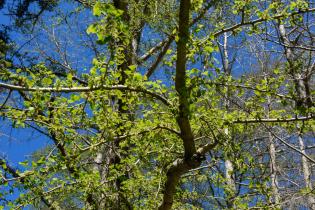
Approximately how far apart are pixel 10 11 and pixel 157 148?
4.08 m

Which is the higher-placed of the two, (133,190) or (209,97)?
(209,97)

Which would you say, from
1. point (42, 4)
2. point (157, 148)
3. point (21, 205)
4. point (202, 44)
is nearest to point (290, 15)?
point (202, 44)

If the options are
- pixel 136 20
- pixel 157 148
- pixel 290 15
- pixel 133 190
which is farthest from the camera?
pixel 136 20

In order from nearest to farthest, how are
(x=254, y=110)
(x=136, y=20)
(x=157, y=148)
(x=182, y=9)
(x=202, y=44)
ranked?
(x=182, y=9), (x=202, y=44), (x=254, y=110), (x=157, y=148), (x=136, y=20)

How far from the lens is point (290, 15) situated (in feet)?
12.1

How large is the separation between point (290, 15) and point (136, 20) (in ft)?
11.2

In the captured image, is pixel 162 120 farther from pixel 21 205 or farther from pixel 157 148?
pixel 21 205

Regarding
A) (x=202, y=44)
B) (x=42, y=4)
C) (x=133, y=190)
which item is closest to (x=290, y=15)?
(x=202, y=44)

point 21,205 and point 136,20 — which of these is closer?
point 21,205

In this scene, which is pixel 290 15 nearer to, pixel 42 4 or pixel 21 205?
Answer: pixel 21 205

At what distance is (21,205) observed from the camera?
429cm

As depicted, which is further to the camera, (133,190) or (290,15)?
(133,190)

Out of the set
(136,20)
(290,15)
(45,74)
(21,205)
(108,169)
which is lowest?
(21,205)

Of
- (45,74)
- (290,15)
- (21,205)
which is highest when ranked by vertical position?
(290,15)
